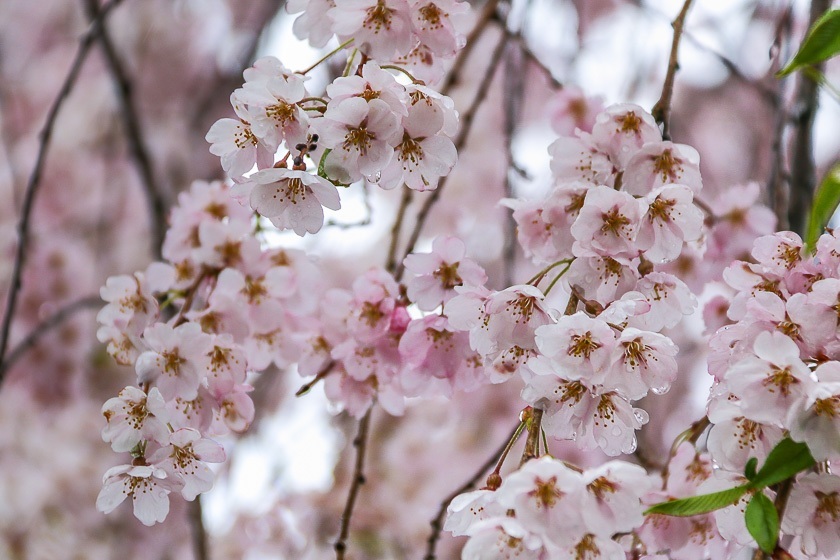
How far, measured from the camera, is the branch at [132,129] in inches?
68.6

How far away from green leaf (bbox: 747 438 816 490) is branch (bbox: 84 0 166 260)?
1363 millimetres

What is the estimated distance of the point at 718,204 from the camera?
1255 millimetres

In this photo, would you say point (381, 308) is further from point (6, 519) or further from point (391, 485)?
point (6, 519)

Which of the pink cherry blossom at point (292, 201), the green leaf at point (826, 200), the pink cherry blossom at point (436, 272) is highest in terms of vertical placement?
the pink cherry blossom at point (292, 201)

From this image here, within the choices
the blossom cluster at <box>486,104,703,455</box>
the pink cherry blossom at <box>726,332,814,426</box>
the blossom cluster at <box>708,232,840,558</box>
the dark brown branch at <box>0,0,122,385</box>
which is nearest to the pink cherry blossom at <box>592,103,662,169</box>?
the blossom cluster at <box>486,104,703,455</box>

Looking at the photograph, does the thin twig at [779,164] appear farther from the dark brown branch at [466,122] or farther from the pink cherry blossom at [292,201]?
the pink cherry blossom at [292,201]

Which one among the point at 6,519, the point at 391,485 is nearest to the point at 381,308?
the point at 391,485

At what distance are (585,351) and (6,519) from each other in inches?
130

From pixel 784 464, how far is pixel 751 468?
3 centimetres

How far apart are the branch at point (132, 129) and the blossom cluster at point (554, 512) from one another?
1259 mm

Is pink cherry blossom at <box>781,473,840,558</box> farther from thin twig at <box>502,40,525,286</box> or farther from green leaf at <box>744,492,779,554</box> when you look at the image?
thin twig at <box>502,40,525,286</box>

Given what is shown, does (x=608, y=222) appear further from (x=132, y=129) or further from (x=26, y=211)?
(x=132, y=129)

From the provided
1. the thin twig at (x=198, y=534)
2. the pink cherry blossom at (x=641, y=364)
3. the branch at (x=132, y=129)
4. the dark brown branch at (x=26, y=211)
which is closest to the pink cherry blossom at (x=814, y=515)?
the pink cherry blossom at (x=641, y=364)

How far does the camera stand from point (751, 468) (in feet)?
2.12
